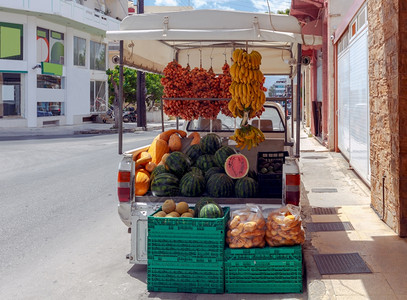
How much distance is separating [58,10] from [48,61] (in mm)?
4185

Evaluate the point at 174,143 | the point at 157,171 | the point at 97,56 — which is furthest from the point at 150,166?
the point at 97,56

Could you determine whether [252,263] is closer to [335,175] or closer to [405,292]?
[405,292]

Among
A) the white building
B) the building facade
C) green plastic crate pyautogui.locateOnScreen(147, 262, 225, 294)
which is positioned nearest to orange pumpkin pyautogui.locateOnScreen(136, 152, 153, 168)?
green plastic crate pyautogui.locateOnScreen(147, 262, 225, 294)

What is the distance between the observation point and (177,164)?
20.4 ft

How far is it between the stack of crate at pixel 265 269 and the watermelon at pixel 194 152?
196cm

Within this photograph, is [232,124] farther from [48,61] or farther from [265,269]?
[48,61]

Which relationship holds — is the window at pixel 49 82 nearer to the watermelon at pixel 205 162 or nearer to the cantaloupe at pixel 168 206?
the watermelon at pixel 205 162

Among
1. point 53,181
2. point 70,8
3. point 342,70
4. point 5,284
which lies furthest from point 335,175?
point 70,8

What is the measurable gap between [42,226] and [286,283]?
432cm

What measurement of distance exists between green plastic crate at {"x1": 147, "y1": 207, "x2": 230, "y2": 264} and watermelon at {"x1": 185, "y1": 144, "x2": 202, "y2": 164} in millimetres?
1786

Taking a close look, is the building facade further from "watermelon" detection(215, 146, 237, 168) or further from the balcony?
the balcony

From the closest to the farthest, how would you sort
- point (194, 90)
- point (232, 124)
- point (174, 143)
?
point (174, 143)
point (194, 90)
point (232, 124)

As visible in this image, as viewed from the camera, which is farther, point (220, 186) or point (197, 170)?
point (197, 170)

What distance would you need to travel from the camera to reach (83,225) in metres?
7.85
